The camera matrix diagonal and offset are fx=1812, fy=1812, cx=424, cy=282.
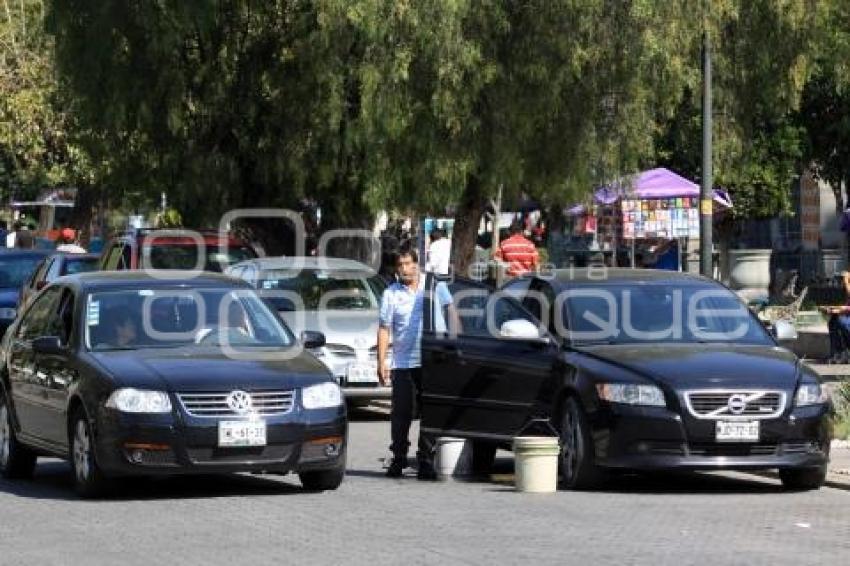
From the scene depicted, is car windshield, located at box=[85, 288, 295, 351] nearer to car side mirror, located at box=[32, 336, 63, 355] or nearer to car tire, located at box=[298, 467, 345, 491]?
car side mirror, located at box=[32, 336, 63, 355]

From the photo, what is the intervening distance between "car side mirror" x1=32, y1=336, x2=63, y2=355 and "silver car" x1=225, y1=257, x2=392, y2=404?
5.86 metres

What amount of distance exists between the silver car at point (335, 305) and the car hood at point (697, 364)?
6.23m

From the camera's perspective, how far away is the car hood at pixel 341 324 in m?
19.8

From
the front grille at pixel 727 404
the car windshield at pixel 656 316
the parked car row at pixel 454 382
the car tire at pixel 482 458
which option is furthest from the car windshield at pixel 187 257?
the front grille at pixel 727 404

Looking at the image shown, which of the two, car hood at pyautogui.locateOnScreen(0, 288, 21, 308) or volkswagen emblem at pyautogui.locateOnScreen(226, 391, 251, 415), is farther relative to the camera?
car hood at pyautogui.locateOnScreen(0, 288, 21, 308)

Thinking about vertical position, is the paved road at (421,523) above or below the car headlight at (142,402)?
below

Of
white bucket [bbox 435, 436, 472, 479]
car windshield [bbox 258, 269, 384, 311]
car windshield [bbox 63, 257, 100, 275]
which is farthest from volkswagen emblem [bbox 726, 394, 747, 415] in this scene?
car windshield [bbox 63, 257, 100, 275]

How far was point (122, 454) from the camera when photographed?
12.4 metres

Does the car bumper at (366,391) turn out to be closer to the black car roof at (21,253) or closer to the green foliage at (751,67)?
the green foliage at (751,67)

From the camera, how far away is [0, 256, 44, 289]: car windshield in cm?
3156

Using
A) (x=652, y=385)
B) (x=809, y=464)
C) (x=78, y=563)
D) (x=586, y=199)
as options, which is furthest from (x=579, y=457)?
(x=586, y=199)

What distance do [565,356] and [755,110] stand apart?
49.3 feet

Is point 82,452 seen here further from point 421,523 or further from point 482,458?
point 482,458

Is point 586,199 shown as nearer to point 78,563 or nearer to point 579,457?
point 579,457
